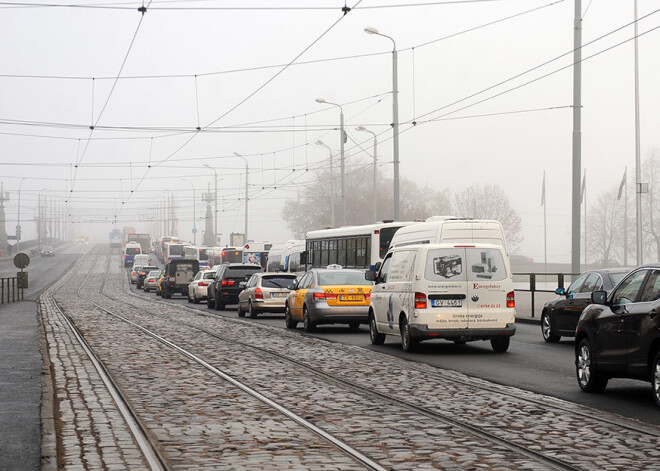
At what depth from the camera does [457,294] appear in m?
17.7

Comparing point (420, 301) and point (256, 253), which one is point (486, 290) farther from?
point (256, 253)

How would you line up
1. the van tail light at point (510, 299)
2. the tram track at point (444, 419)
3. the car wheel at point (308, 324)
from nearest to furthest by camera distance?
the tram track at point (444, 419)
the van tail light at point (510, 299)
the car wheel at point (308, 324)

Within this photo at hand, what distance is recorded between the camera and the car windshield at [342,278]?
25.2 meters

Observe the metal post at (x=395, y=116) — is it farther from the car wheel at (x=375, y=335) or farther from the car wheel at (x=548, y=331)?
the car wheel at (x=375, y=335)

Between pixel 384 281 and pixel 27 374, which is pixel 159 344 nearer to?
pixel 384 281

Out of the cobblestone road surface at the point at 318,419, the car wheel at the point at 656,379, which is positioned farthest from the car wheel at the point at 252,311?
the car wheel at the point at 656,379

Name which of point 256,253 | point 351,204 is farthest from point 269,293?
point 351,204

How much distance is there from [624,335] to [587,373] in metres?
1.11

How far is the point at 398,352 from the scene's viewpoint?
18578 mm

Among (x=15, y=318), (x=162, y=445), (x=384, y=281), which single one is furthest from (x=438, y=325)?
(x=15, y=318)

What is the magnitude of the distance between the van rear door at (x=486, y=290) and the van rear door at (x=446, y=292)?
11 centimetres

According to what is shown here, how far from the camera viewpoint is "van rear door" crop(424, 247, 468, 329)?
58.0 feet

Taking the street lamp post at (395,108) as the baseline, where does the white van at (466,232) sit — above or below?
below

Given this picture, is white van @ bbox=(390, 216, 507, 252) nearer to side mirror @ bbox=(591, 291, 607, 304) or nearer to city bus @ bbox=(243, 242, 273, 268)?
side mirror @ bbox=(591, 291, 607, 304)
